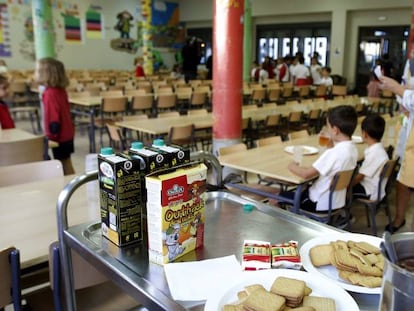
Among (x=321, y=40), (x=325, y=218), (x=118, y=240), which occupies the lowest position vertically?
(x=325, y=218)

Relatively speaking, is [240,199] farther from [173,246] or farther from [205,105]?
[205,105]

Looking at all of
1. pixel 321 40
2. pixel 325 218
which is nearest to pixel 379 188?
pixel 325 218

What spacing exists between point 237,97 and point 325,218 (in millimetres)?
2224

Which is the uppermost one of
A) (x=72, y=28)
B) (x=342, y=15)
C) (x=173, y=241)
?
(x=342, y=15)

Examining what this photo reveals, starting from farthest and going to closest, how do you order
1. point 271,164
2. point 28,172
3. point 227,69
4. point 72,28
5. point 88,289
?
point 72,28 → point 227,69 → point 271,164 → point 28,172 → point 88,289

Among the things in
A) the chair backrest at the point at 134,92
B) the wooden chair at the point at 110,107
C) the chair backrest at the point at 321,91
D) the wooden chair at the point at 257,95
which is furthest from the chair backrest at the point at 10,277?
the chair backrest at the point at 321,91

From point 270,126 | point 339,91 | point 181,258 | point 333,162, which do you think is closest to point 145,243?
point 181,258

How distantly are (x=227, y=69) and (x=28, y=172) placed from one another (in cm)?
276

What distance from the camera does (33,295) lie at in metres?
1.80

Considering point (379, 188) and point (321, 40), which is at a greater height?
point (321, 40)

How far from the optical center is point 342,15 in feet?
41.7

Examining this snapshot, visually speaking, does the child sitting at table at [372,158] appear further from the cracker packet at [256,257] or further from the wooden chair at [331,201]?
the cracker packet at [256,257]

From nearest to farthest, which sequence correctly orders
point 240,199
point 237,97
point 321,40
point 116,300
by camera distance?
point 240,199 → point 116,300 → point 237,97 → point 321,40

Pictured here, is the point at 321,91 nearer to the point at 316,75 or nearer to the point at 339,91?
the point at 339,91
